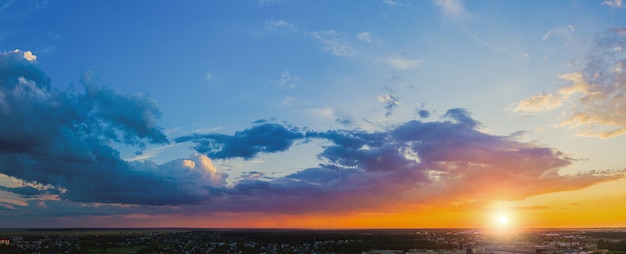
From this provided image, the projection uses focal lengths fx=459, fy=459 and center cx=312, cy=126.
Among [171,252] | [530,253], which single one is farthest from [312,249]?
[530,253]

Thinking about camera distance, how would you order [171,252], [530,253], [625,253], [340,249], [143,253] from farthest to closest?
[340,249] < [171,252] < [143,253] < [530,253] < [625,253]

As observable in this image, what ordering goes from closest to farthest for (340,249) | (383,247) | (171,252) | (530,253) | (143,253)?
A: (530,253) < (143,253) < (171,252) < (340,249) < (383,247)

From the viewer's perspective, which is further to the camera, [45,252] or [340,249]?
[340,249]

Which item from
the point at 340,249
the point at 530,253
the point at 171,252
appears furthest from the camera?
the point at 340,249

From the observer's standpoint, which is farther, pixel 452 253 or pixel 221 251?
pixel 221 251

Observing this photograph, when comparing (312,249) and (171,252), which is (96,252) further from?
(312,249)

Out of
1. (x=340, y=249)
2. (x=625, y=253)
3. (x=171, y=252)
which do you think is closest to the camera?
(x=625, y=253)

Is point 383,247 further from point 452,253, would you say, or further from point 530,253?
point 530,253

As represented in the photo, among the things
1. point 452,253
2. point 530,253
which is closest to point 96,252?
point 452,253

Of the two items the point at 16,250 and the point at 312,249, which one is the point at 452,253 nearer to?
the point at 312,249
